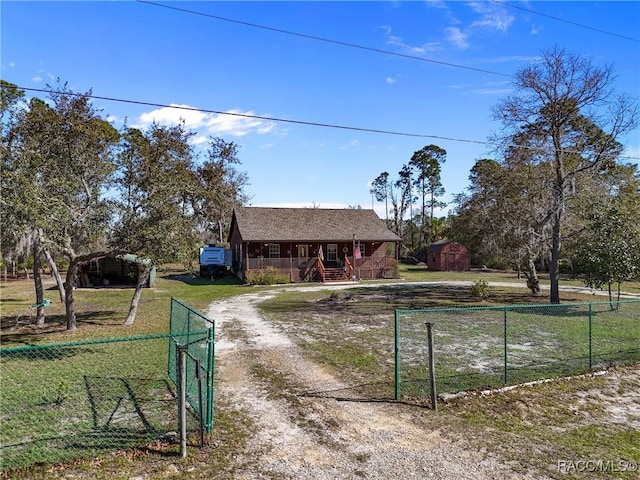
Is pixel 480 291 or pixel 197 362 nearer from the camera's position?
pixel 197 362

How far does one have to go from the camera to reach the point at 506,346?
9695 millimetres

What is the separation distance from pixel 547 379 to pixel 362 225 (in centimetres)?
2774

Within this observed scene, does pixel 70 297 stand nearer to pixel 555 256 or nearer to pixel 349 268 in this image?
pixel 555 256

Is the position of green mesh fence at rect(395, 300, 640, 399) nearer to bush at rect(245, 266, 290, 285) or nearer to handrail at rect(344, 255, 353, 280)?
bush at rect(245, 266, 290, 285)

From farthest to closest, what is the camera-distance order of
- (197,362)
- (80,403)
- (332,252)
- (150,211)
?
(332,252)
(150,211)
(80,403)
(197,362)

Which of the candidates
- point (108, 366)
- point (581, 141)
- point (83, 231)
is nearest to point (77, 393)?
point (108, 366)

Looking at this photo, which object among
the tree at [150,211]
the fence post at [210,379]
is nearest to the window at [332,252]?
the tree at [150,211]

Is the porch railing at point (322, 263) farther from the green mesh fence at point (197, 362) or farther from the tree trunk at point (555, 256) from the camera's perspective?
the green mesh fence at point (197, 362)

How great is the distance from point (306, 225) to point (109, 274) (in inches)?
574

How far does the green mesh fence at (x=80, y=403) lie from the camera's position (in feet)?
18.9

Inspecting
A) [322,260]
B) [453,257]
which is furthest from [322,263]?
[453,257]

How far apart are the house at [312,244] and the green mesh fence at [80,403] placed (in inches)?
842

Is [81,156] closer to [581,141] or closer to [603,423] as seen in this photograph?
[603,423]

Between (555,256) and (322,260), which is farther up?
(555,256)
